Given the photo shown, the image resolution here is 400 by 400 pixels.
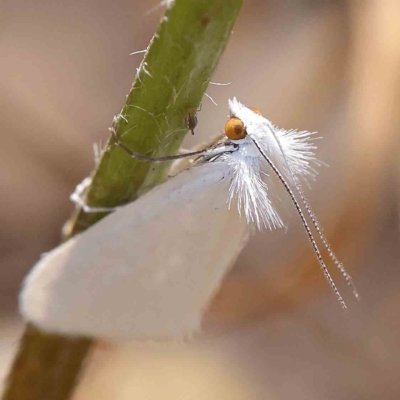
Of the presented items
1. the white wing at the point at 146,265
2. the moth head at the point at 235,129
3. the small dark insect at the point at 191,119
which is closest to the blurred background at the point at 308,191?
the white wing at the point at 146,265

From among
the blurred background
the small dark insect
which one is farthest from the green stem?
the blurred background

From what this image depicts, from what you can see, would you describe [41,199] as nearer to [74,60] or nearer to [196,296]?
[74,60]

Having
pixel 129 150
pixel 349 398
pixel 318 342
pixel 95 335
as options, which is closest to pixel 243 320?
pixel 318 342

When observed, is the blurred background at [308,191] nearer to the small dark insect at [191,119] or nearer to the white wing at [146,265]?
the white wing at [146,265]

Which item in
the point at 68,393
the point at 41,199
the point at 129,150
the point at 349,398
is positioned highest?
the point at 129,150

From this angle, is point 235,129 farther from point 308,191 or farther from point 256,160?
point 308,191

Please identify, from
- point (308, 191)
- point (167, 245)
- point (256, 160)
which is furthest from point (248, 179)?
point (308, 191)

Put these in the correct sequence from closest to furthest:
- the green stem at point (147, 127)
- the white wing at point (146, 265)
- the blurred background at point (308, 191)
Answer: the green stem at point (147, 127), the white wing at point (146, 265), the blurred background at point (308, 191)
